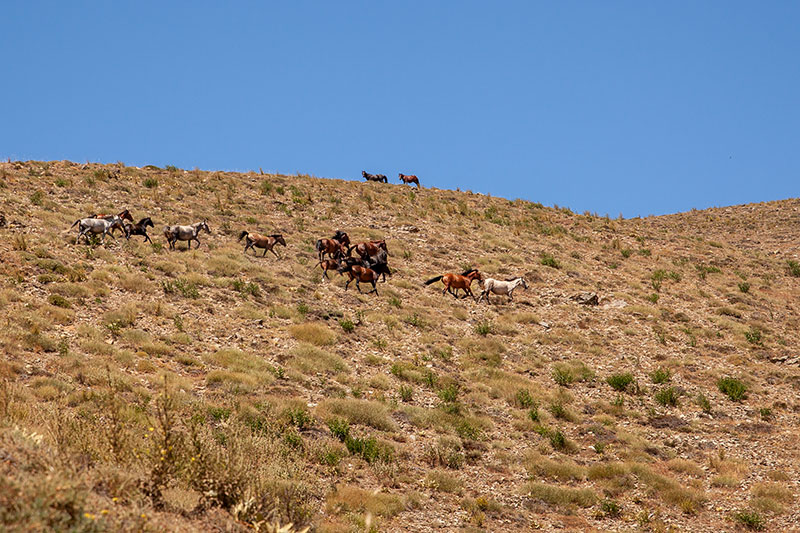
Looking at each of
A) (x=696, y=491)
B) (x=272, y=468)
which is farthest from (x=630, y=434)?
(x=272, y=468)

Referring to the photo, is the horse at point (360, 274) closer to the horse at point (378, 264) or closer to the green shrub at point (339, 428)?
the horse at point (378, 264)

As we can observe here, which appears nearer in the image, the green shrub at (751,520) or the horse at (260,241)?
the green shrub at (751,520)

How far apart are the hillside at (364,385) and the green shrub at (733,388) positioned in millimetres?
77

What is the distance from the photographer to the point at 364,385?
53.8 ft

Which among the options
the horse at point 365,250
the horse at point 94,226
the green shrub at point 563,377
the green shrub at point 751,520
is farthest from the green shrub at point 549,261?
the green shrub at point 751,520

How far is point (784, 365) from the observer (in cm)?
2161

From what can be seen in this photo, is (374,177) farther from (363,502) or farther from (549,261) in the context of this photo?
(363,502)

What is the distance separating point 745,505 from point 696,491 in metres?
0.91

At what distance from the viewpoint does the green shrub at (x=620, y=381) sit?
1884 centimetres

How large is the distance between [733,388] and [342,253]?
599 inches

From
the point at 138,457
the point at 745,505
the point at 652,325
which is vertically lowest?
the point at 745,505

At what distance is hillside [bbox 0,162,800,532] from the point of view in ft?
26.1

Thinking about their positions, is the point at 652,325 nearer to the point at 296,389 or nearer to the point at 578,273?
the point at 578,273

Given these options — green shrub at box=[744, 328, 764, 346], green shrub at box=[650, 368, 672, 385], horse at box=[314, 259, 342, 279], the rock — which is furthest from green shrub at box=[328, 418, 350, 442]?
green shrub at box=[744, 328, 764, 346]
